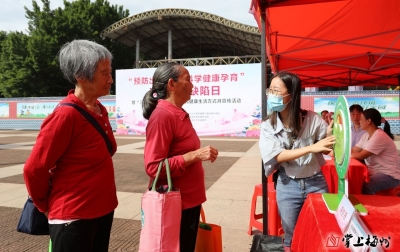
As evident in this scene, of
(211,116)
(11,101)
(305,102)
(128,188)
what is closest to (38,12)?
(11,101)

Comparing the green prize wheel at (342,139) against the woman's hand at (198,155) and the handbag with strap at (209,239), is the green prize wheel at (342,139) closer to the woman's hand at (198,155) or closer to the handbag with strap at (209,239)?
the woman's hand at (198,155)

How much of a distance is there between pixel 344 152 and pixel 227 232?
2309 mm

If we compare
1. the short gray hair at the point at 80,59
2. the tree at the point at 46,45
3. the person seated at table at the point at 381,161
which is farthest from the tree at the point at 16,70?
the short gray hair at the point at 80,59

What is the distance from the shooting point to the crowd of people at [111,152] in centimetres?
136

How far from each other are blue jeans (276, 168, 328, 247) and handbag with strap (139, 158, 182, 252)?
2.46ft

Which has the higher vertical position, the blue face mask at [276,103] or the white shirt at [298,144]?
the blue face mask at [276,103]

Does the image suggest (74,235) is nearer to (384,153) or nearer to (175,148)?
(175,148)

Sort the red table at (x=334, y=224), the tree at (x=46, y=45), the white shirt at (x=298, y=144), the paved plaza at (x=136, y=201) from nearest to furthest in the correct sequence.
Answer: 1. the red table at (x=334, y=224)
2. the white shirt at (x=298, y=144)
3. the paved plaza at (x=136, y=201)
4. the tree at (x=46, y=45)

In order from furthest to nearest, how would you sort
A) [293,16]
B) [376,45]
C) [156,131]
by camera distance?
[376,45] < [293,16] < [156,131]

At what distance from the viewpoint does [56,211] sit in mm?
1364

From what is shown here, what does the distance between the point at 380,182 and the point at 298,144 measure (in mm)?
1891

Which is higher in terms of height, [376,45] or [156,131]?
[376,45]

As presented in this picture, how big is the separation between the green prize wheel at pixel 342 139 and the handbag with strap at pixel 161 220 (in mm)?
752

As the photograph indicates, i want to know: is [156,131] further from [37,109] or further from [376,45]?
[37,109]
